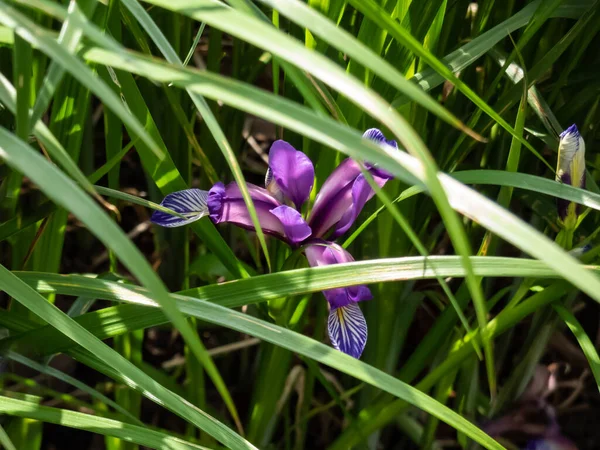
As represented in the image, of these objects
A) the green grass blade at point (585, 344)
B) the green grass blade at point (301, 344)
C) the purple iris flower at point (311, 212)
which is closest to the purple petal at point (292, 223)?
the purple iris flower at point (311, 212)

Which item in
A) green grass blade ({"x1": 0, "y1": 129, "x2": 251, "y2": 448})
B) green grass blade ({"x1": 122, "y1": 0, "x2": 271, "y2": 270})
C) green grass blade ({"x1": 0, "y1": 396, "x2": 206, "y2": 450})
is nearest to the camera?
green grass blade ({"x1": 0, "y1": 129, "x2": 251, "y2": 448})

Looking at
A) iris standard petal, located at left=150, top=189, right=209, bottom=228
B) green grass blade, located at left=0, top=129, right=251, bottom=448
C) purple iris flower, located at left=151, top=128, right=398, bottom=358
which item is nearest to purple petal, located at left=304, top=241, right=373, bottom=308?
purple iris flower, located at left=151, top=128, right=398, bottom=358

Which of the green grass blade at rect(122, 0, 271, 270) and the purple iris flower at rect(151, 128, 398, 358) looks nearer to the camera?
the green grass blade at rect(122, 0, 271, 270)

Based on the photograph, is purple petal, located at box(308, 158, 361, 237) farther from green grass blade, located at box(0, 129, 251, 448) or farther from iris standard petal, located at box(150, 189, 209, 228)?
green grass blade, located at box(0, 129, 251, 448)

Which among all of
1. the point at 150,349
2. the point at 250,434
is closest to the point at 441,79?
the point at 250,434

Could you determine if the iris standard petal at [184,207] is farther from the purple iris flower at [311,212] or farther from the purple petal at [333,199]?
the purple petal at [333,199]

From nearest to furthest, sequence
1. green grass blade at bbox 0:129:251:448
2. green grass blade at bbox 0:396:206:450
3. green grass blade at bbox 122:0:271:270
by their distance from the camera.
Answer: green grass blade at bbox 0:129:251:448 → green grass blade at bbox 122:0:271:270 → green grass blade at bbox 0:396:206:450
